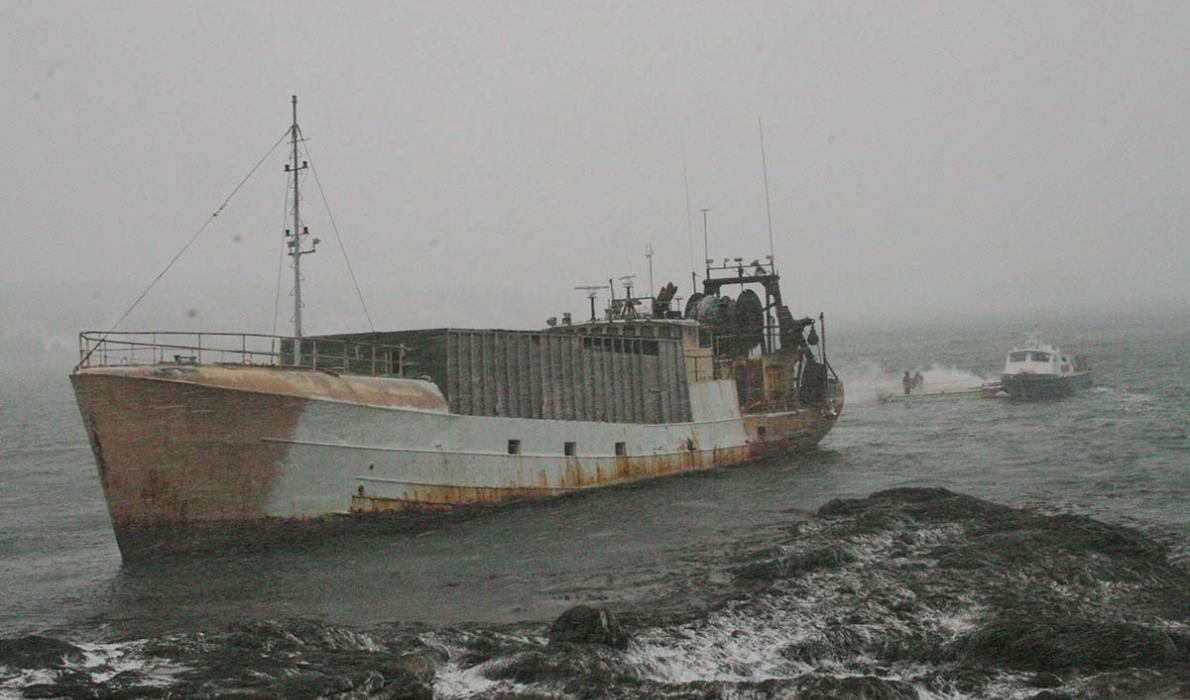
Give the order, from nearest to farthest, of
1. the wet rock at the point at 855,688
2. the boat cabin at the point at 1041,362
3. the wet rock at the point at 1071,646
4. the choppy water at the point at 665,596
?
the wet rock at the point at 855,688
the choppy water at the point at 665,596
the wet rock at the point at 1071,646
the boat cabin at the point at 1041,362

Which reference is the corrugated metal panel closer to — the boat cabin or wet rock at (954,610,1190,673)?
wet rock at (954,610,1190,673)

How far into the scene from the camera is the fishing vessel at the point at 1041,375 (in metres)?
53.0

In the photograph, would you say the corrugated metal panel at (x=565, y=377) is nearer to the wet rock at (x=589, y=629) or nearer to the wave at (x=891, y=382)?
the wet rock at (x=589, y=629)

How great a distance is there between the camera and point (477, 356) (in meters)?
24.8

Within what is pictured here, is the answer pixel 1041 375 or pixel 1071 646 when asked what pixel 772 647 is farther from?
pixel 1041 375

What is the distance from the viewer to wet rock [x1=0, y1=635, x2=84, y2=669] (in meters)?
12.2

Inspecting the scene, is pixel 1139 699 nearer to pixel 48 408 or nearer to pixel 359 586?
pixel 359 586

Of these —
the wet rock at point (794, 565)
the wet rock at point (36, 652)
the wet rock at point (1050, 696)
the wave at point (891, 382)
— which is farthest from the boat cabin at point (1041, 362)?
the wet rock at point (36, 652)

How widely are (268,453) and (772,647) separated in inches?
446

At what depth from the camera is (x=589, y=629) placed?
13.1 metres

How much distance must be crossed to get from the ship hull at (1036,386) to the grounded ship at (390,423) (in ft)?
77.8

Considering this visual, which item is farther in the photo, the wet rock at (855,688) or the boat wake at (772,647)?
the boat wake at (772,647)

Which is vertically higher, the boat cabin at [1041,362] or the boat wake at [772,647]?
the boat cabin at [1041,362]

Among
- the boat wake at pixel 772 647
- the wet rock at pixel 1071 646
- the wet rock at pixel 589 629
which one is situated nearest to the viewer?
the boat wake at pixel 772 647
